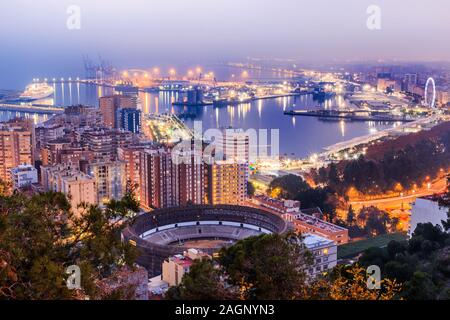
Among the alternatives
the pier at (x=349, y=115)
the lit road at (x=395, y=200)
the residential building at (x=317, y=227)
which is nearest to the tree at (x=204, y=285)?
the residential building at (x=317, y=227)

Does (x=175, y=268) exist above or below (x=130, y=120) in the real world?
below

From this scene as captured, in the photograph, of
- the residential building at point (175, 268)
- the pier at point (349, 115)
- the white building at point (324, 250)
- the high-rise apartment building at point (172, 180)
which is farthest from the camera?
the pier at point (349, 115)

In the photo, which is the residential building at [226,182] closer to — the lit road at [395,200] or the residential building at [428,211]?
the lit road at [395,200]

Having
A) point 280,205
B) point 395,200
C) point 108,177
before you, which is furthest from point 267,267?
point 395,200

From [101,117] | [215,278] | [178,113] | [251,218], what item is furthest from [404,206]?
[178,113]

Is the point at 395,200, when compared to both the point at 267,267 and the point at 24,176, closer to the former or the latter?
the point at 24,176

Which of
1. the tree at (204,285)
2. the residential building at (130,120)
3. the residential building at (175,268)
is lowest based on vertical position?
the residential building at (175,268)
